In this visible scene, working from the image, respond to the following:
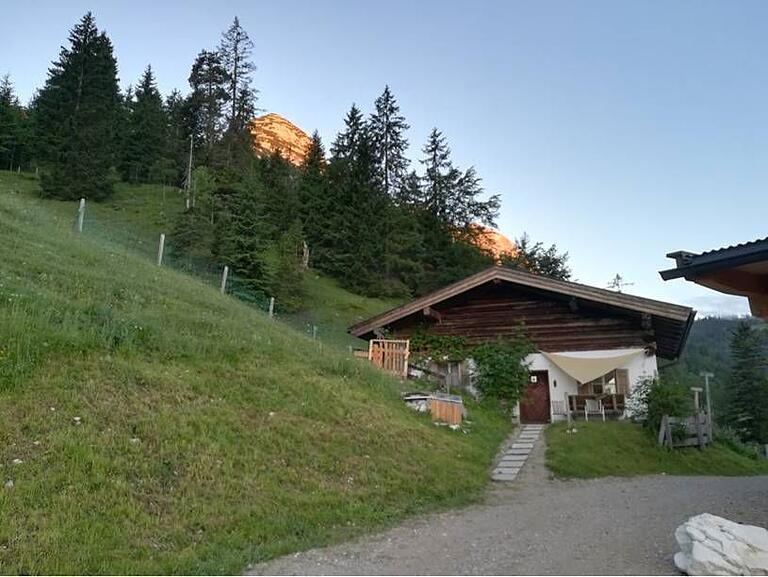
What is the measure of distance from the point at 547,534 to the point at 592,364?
10.6m

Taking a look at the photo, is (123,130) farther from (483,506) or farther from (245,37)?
(483,506)

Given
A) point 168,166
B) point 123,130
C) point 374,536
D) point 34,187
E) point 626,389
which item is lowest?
point 374,536

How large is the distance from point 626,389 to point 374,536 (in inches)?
474

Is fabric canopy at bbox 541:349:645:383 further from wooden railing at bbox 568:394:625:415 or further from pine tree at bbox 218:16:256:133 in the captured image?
pine tree at bbox 218:16:256:133

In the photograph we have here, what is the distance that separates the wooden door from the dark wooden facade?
3.04 ft

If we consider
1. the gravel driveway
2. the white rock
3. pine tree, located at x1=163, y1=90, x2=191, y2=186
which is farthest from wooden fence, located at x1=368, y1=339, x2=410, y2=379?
pine tree, located at x1=163, y1=90, x2=191, y2=186


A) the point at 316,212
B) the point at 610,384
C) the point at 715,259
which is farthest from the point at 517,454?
the point at 316,212

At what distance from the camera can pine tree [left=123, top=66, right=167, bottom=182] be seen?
158 feet

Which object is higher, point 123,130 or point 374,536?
point 123,130

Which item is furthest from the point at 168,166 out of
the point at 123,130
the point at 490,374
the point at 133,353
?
the point at 133,353

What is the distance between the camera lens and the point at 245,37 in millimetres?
49625

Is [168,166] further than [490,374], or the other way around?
[168,166]

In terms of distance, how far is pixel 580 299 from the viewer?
54.4 ft

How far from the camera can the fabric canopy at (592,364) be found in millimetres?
16000
